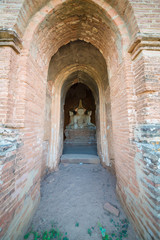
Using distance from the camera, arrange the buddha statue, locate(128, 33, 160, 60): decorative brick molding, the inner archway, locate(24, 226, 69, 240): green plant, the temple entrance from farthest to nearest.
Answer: the buddha statue < the temple entrance < the inner archway < locate(128, 33, 160, 60): decorative brick molding < locate(24, 226, 69, 240): green plant

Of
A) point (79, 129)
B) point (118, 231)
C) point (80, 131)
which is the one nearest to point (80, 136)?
point (80, 131)

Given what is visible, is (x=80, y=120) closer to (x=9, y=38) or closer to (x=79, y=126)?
(x=79, y=126)

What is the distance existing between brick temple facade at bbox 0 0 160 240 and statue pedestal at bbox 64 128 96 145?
6408 millimetres

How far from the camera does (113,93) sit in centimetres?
283

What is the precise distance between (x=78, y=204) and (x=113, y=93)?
3.03 m

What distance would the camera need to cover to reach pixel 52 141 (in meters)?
4.46

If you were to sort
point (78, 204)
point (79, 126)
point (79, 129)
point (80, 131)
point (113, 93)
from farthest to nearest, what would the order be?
point (79, 126) → point (79, 129) → point (80, 131) → point (113, 93) → point (78, 204)

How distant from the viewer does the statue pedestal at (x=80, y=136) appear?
900cm

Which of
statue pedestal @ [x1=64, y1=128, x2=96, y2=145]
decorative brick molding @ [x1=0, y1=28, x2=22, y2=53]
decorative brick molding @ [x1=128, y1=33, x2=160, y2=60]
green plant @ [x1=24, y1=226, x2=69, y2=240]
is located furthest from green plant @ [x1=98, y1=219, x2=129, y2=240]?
statue pedestal @ [x1=64, y1=128, x2=96, y2=145]

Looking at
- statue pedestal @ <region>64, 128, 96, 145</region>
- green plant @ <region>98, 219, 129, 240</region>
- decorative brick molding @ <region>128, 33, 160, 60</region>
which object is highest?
decorative brick molding @ <region>128, 33, 160, 60</region>

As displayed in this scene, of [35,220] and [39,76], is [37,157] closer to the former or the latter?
[35,220]

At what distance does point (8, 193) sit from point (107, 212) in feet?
6.95

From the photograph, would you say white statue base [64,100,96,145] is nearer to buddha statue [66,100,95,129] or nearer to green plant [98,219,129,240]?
buddha statue [66,100,95,129]

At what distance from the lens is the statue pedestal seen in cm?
900
